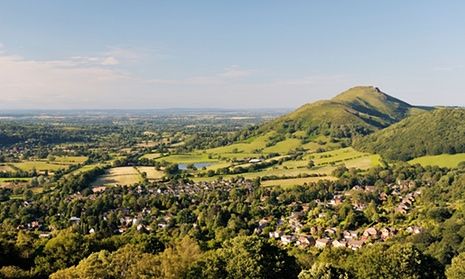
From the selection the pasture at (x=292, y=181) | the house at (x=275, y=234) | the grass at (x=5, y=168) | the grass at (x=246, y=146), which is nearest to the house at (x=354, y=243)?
the house at (x=275, y=234)

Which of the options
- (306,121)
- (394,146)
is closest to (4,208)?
(394,146)

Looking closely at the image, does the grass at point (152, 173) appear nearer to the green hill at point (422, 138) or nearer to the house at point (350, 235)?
the house at point (350, 235)

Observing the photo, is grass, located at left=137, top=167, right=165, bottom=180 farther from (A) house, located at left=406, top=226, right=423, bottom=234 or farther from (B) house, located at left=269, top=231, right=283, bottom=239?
(A) house, located at left=406, top=226, right=423, bottom=234

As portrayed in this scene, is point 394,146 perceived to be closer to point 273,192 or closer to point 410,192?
point 410,192

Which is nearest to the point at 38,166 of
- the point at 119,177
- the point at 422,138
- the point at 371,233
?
the point at 119,177

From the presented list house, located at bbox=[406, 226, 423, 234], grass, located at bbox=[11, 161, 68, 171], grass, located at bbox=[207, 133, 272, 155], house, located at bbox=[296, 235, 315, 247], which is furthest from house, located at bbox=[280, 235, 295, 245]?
grass, located at bbox=[207, 133, 272, 155]

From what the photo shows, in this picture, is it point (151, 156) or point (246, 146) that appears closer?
point (151, 156)

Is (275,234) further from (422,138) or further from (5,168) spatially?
(5,168)
